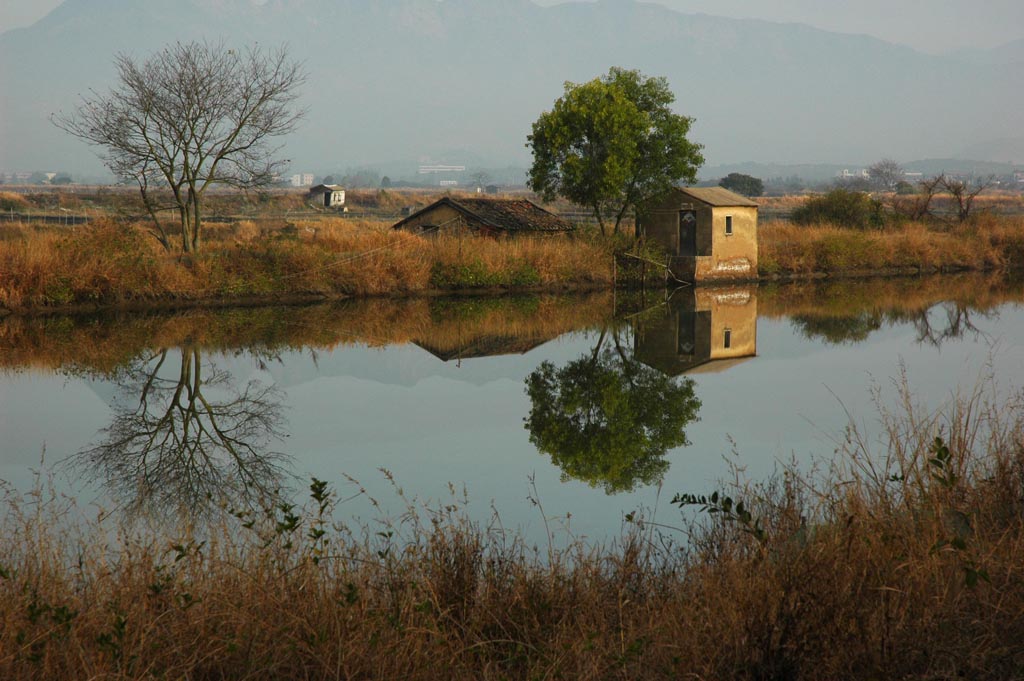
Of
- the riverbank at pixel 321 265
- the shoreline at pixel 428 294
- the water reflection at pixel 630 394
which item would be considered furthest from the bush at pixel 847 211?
the water reflection at pixel 630 394

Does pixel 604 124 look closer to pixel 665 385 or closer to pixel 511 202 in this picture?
pixel 511 202

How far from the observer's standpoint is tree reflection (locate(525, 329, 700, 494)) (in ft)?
32.6

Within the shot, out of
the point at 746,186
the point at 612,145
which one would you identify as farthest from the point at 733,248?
the point at 746,186

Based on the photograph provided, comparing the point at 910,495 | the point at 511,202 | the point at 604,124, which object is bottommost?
the point at 910,495

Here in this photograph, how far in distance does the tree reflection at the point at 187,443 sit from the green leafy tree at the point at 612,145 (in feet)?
63.8

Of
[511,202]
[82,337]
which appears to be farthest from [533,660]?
[511,202]

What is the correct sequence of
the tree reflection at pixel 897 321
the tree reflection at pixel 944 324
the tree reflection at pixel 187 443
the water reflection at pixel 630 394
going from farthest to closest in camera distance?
1. the tree reflection at pixel 897 321
2. the tree reflection at pixel 944 324
3. the water reflection at pixel 630 394
4. the tree reflection at pixel 187 443

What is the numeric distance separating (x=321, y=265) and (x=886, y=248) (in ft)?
79.5

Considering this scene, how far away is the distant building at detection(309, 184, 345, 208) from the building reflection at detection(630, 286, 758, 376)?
6278 centimetres

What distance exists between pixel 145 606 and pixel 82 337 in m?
14.8

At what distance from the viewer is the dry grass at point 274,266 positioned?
22172 mm

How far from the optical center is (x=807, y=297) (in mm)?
29234

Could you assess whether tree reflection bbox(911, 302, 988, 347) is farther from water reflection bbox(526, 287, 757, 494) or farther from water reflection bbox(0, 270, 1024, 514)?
water reflection bbox(526, 287, 757, 494)

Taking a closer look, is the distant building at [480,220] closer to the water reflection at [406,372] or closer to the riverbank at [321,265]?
the riverbank at [321,265]
